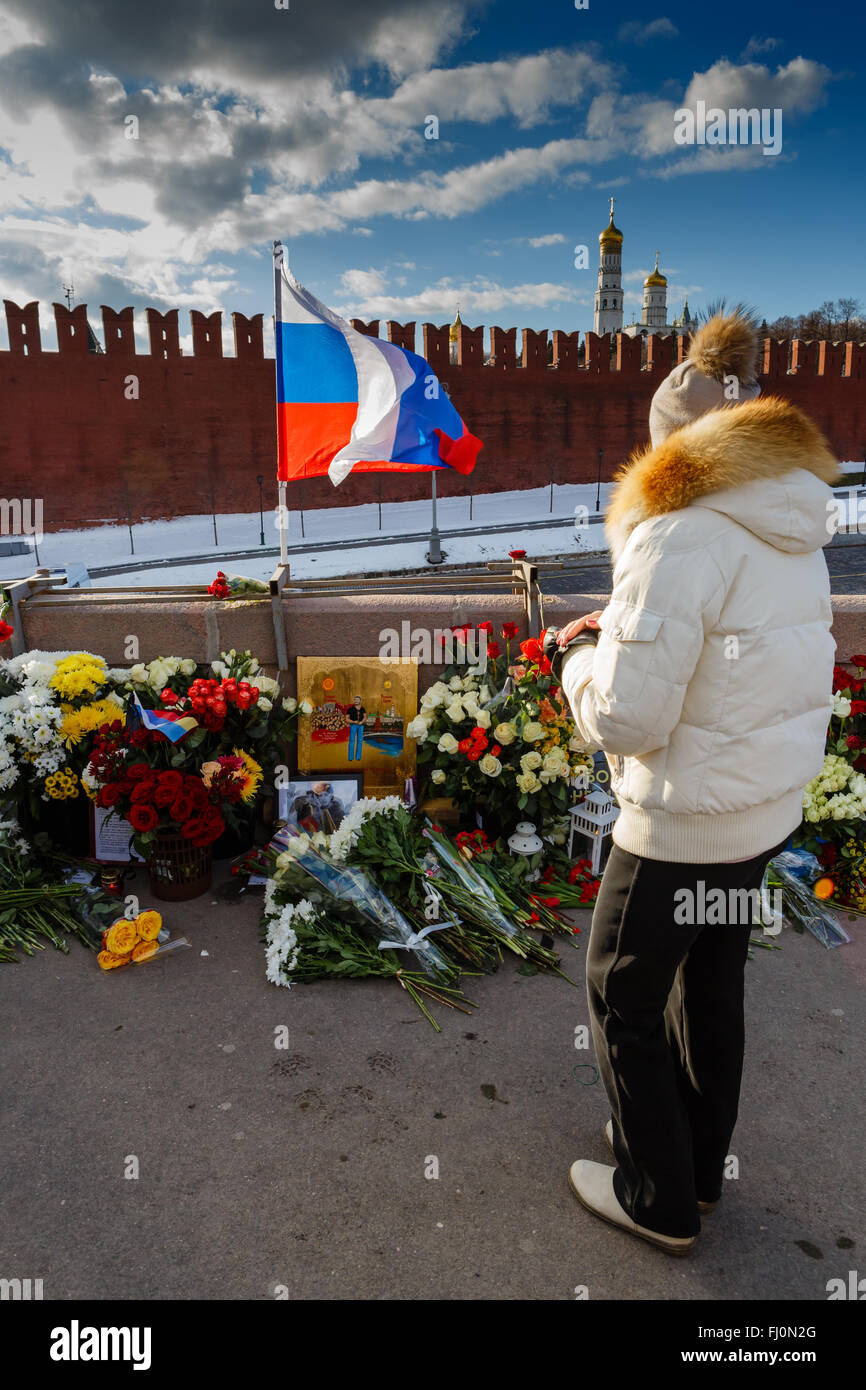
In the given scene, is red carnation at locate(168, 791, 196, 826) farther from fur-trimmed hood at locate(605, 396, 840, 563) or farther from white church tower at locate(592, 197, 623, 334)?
white church tower at locate(592, 197, 623, 334)

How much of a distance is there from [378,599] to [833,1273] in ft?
10.5

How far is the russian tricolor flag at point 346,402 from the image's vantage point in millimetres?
4680

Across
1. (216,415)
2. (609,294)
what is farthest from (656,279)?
(216,415)

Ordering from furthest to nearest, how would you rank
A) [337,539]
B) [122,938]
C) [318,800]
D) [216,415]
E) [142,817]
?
[216,415], [337,539], [318,800], [142,817], [122,938]

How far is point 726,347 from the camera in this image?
1.83 m

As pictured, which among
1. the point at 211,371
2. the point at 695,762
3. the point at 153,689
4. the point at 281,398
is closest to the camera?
the point at 695,762

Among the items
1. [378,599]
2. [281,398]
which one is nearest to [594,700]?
[378,599]

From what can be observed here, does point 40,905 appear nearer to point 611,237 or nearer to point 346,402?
point 346,402

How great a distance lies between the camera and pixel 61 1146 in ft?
8.11

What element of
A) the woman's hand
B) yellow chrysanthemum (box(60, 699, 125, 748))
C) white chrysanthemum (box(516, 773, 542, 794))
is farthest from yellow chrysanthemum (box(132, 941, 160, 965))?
the woman's hand

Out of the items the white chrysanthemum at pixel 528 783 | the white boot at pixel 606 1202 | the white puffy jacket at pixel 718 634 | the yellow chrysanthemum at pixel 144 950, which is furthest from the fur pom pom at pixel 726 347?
the yellow chrysanthemum at pixel 144 950

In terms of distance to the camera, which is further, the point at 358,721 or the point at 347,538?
the point at 347,538

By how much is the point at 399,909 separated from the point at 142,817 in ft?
3.70

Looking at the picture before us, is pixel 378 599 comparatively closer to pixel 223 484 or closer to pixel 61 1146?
pixel 61 1146
